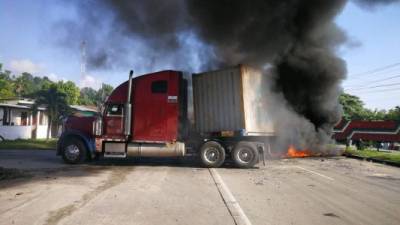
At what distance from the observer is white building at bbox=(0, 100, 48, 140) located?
105ft

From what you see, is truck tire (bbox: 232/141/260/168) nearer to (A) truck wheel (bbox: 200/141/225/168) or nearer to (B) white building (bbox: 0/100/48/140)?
(A) truck wheel (bbox: 200/141/225/168)

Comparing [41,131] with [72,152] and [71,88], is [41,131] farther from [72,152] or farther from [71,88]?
[72,152]

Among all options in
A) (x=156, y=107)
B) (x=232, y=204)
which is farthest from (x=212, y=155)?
(x=232, y=204)

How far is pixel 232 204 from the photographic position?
802 centimetres

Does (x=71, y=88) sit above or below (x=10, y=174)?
above

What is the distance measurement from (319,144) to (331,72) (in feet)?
10.8

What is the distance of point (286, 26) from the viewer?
701 inches

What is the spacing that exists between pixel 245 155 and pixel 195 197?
7044mm

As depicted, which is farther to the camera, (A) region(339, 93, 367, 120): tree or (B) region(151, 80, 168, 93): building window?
(A) region(339, 93, 367, 120): tree

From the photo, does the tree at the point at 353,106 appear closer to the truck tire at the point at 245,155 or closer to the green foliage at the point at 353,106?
the green foliage at the point at 353,106

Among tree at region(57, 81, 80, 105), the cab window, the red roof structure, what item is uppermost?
tree at region(57, 81, 80, 105)

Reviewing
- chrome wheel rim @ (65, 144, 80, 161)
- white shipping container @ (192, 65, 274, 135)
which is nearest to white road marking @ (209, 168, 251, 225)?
white shipping container @ (192, 65, 274, 135)

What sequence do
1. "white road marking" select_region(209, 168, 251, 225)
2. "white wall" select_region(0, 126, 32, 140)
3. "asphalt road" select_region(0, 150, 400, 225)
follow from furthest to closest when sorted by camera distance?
"white wall" select_region(0, 126, 32, 140) → "asphalt road" select_region(0, 150, 400, 225) → "white road marking" select_region(209, 168, 251, 225)

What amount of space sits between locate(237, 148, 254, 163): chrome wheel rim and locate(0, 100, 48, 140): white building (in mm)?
20867
